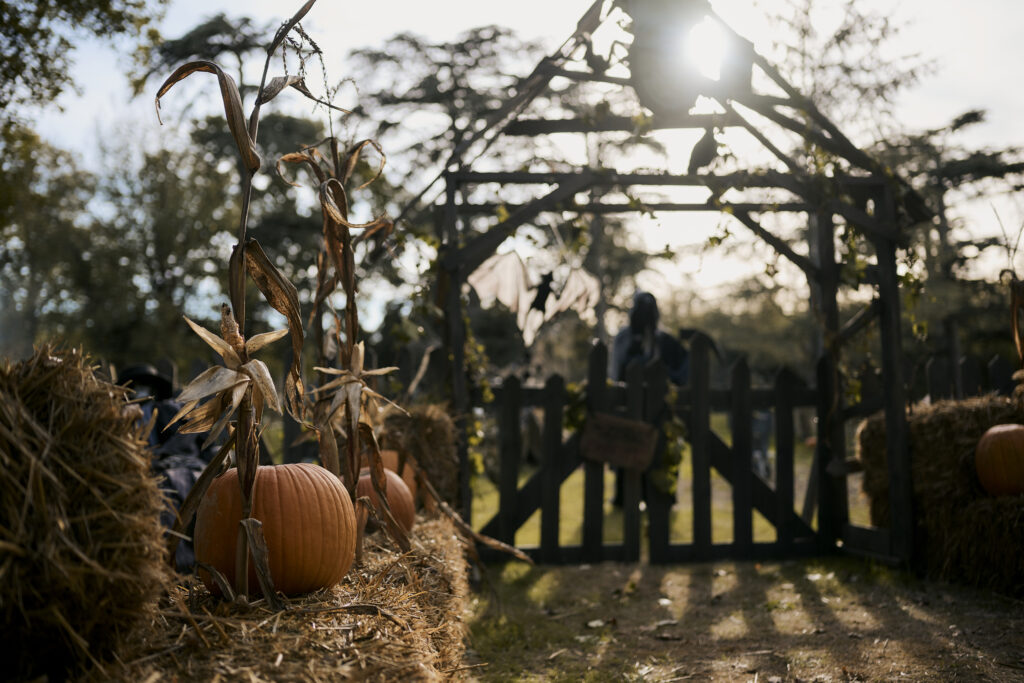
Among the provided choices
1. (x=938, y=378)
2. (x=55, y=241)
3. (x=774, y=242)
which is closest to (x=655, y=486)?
(x=774, y=242)

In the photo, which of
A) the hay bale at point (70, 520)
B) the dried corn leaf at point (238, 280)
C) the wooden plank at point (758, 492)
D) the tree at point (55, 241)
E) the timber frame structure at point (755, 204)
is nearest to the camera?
the hay bale at point (70, 520)

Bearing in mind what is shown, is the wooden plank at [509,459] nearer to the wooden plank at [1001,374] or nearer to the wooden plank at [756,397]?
the wooden plank at [756,397]

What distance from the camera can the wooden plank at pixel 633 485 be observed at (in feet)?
18.5

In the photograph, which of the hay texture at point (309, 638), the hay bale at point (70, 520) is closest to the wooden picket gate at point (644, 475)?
the hay texture at point (309, 638)

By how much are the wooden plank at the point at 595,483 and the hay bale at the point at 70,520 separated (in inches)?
169

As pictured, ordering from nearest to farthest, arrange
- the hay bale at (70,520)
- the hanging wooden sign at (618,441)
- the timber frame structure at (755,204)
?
the hay bale at (70,520), the timber frame structure at (755,204), the hanging wooden sign at (618,441)

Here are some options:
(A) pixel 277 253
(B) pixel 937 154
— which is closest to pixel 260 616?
(A) pixel 277 253

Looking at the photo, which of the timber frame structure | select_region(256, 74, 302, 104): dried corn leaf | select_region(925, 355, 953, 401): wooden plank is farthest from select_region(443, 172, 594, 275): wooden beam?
select_region(925, 355, 953, 401): wooden plank

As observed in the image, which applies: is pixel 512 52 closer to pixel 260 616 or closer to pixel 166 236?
pixel 166 236

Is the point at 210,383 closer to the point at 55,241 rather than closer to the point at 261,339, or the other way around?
the point at 261,339

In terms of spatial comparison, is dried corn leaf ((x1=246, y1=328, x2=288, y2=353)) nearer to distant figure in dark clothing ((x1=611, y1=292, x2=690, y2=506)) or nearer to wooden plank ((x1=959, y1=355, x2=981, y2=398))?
distant figure in dark clothing ((x1=611, y1=292, x2=690, y2=506))

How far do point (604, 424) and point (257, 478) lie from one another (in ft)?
12.4

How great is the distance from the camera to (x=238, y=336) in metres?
1.86

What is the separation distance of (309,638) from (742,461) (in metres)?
4.70
